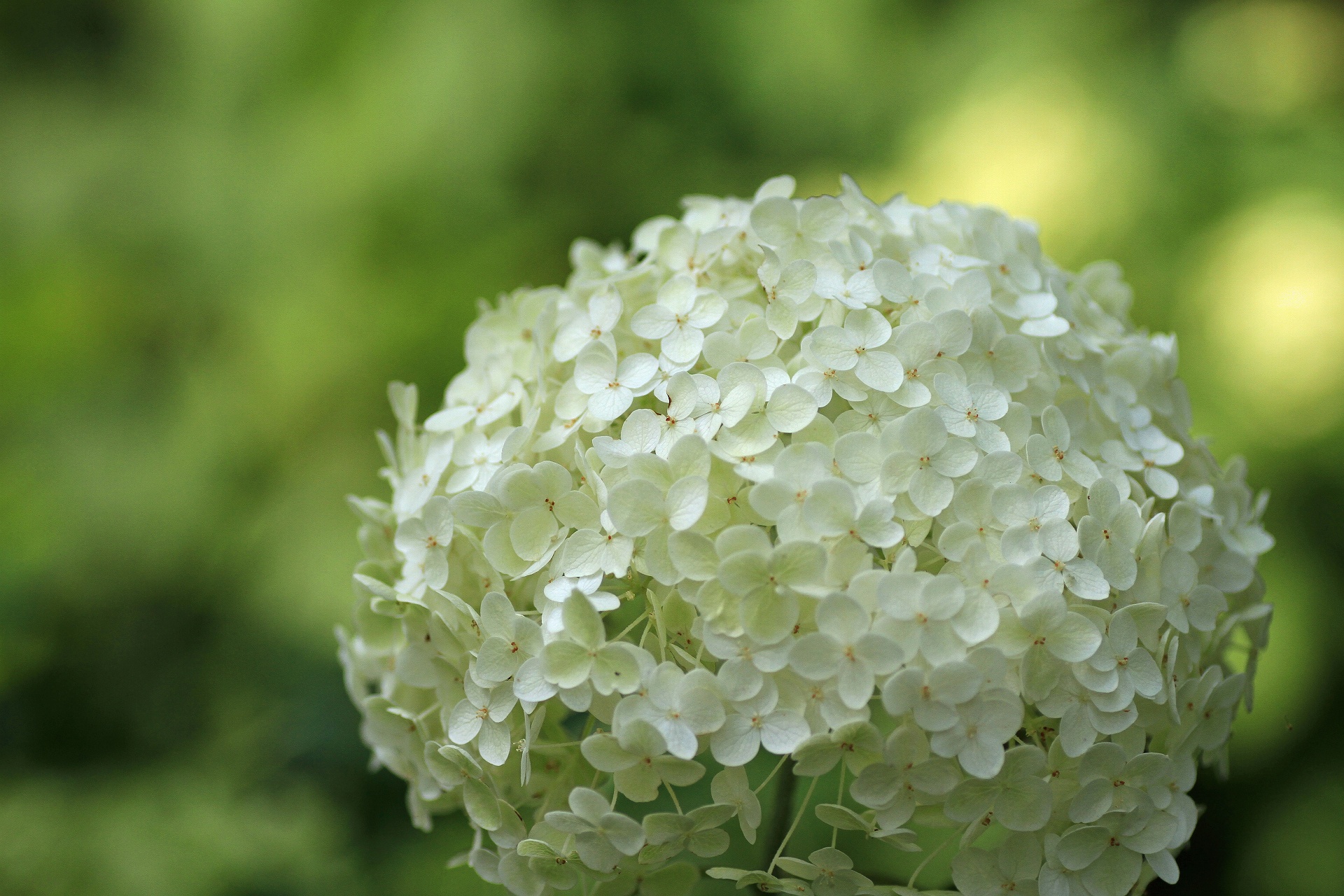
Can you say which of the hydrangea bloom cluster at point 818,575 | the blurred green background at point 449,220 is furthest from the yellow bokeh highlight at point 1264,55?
the hydrangea bloom cluster at point 818,575

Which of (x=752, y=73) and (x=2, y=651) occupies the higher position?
(x=752, y=73)

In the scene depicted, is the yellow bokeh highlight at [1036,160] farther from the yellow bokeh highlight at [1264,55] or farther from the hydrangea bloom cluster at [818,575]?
the hydrangea bloom cluster at [818,575]

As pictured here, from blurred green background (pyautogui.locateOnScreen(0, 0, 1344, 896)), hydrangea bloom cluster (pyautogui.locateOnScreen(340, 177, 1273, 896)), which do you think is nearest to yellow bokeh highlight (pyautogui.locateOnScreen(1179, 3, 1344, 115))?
blurred green background (pyautogui.locateOnScreen(0, 0, 1344, 896))

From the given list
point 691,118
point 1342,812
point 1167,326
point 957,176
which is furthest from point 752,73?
point 1342,812

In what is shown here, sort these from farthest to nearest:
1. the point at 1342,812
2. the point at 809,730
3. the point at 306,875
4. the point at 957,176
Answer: the point at 957,176 → the point at 1342,812 → the point at 306,875 → the point at 809,730

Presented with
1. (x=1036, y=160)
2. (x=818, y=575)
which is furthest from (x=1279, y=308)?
(x=818, y=575)

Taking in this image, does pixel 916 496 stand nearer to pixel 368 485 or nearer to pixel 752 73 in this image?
pixel 368 485

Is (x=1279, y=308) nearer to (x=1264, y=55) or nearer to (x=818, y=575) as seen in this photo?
(x=1264, y=55)
